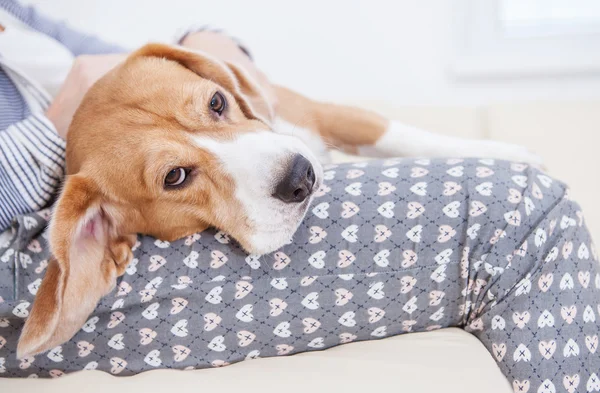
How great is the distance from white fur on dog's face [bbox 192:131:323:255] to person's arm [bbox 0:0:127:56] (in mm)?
970

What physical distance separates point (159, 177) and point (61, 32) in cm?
103

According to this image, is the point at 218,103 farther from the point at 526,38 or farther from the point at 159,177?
the point at 526,38

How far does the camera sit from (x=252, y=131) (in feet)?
4.06

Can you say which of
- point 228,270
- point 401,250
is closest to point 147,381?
point 228,270

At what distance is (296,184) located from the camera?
42.4 inches

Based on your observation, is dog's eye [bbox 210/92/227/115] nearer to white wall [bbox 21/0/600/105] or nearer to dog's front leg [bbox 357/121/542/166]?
dog's front leg [bbox 357/121/542/166]

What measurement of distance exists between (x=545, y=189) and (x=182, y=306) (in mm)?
801

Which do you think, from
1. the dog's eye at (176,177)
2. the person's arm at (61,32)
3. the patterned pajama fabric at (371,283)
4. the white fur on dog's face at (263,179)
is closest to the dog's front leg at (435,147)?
the patterned pajama fabric at (371,283)

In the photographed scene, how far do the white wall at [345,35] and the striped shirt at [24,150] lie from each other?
4.82 feet

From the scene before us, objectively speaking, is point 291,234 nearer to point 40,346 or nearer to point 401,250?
point 401,250

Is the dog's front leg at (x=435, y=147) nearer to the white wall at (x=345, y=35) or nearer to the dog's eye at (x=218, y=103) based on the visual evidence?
the dog's eye at (x=218, y=103)

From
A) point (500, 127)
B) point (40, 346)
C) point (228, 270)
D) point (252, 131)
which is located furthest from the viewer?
point (500, 127)

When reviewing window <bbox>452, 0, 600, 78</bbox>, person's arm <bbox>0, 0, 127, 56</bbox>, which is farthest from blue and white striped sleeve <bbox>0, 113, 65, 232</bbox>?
window <bbox>452, 0, 600, 78</bbox>

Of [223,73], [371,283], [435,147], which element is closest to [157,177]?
[223,73]
